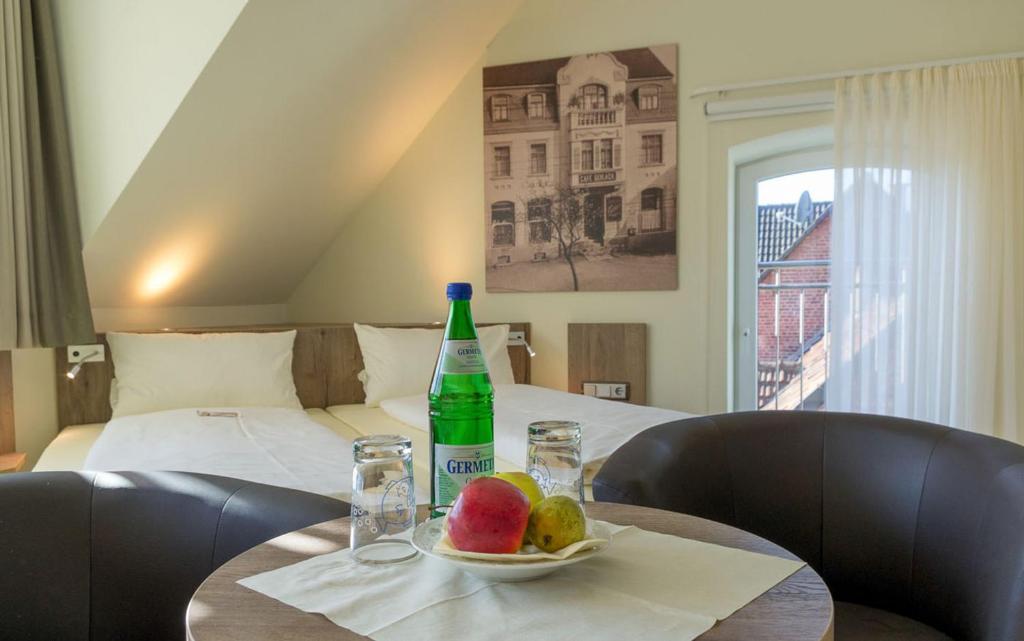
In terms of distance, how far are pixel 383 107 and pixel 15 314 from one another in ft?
5.37

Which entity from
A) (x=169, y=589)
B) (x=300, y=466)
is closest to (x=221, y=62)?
(x=300, y=466)

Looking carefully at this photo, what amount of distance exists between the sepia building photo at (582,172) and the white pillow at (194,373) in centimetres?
120

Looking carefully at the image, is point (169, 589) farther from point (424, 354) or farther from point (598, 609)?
point (424, 354)

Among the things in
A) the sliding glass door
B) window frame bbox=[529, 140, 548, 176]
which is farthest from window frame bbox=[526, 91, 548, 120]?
the sliding glass door

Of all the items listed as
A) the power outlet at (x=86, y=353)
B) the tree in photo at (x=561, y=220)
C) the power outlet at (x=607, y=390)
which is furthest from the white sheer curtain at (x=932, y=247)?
the power outlet at (x=86, y=353)

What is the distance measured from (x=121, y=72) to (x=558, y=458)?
7.83 ft

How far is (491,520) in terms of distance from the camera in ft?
2.62

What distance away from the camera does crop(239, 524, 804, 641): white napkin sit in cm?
72

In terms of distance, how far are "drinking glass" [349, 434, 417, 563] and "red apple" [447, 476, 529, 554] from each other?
0.12 meters

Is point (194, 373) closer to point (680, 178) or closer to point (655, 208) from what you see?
point (655, 208)

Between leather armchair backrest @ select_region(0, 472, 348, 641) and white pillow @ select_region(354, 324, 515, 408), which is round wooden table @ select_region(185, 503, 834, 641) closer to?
leather armchair backrest @ select_region(0, 472, 348, 641)

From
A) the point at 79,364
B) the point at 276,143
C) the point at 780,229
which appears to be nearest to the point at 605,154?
the point at 780,229

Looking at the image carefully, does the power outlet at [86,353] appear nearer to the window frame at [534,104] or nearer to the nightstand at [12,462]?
the nightstand at [12,462]

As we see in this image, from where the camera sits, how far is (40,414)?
108 inches
